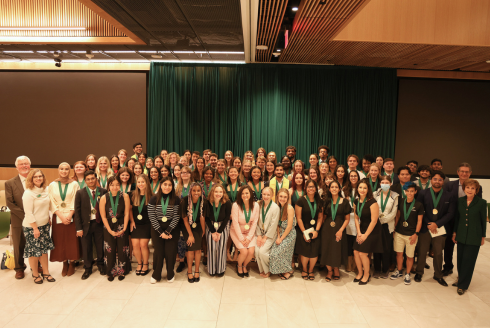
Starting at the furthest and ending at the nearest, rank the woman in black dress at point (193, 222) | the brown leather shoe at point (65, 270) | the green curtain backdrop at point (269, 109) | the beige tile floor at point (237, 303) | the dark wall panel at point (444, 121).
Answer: the dark wall panel at point (444, 121) → the green curtain backdrop at point (269, 109) → the brown leather shoe at point (65, 270) → the woman in black dress at point (193, 222) → the beige tile floor at point (237, 303)

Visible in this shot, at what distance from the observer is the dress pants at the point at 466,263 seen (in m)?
4.29

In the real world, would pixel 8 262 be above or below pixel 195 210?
below

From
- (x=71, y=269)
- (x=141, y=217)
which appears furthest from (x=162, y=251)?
(x=71, y=269)

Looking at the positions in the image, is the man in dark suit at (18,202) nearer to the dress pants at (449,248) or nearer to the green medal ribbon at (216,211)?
the green medal ribbon at (216,211)

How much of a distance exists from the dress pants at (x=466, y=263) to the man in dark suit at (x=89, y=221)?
5037 mm

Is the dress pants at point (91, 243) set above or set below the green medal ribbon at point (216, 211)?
below

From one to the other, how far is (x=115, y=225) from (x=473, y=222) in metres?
4.86

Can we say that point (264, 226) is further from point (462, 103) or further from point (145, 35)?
point (462, 103)

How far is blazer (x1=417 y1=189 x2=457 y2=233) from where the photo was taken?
15.1 ft

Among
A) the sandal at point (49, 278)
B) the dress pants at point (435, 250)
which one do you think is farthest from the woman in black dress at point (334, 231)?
the sandal at point (49, 278)

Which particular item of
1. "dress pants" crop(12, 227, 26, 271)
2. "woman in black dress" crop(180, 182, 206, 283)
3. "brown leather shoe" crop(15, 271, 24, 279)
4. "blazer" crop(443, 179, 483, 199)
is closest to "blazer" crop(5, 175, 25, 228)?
"dress pants" crop(12, 227, 26, 271)

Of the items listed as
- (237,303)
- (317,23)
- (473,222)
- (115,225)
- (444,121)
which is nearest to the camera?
(237,303)

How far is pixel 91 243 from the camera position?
4.65 m

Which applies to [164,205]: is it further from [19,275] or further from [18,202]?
[19,275]
